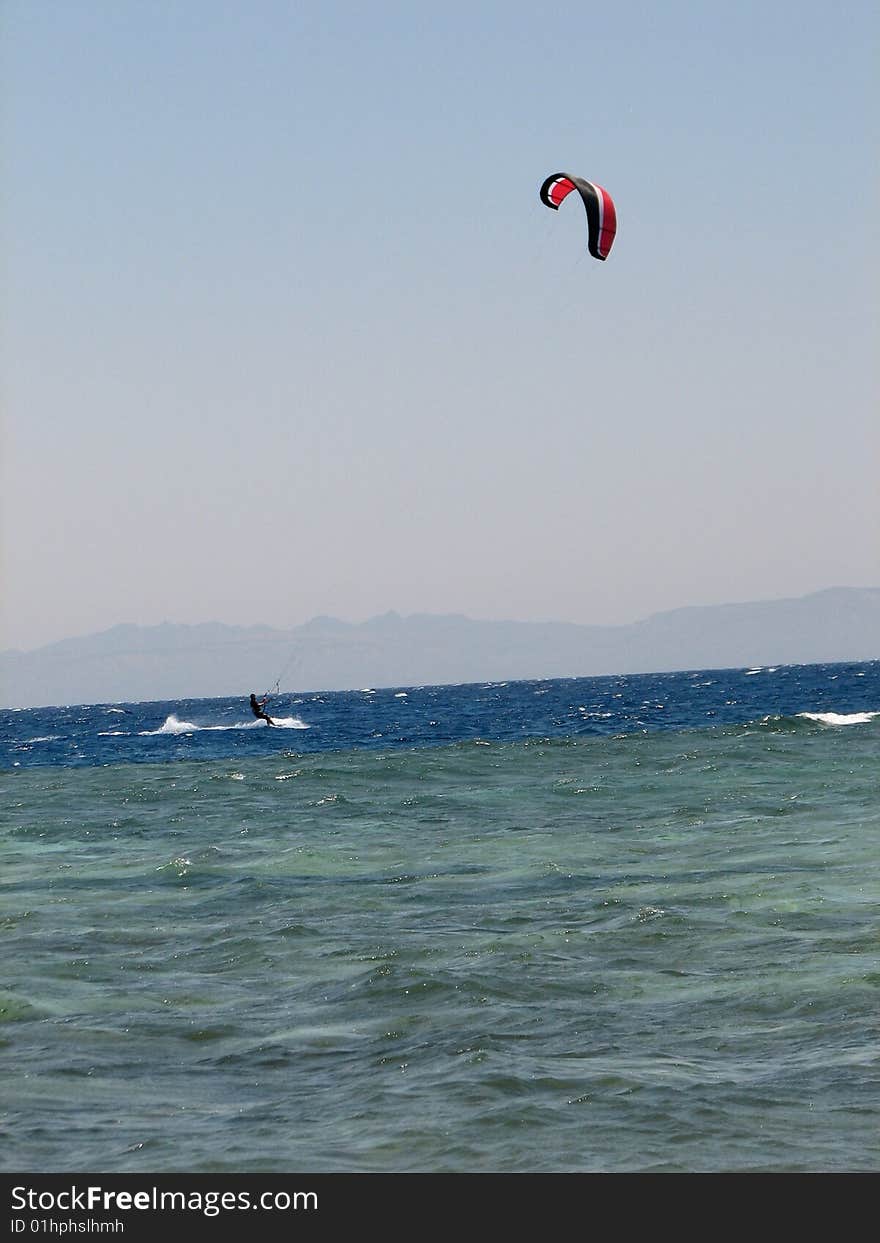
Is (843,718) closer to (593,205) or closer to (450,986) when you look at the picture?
(593,205)

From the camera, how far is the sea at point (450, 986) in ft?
26.7

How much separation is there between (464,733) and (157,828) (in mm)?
34417

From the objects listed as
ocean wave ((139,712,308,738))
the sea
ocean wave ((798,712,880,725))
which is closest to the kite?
the sea

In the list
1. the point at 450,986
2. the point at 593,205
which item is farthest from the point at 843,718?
the point at 450,986

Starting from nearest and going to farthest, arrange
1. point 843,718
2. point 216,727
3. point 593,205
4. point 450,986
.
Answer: point 450,986, point 593,205, point 843,718, point 216,727

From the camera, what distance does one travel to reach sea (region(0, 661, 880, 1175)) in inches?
320

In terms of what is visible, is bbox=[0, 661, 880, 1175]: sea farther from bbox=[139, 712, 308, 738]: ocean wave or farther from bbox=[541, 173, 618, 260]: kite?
bbox=[139, 712, 308, 738]: ocean wave

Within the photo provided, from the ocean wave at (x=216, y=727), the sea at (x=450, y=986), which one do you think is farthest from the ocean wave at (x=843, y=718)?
the ocean wave at (x=216, y=727)

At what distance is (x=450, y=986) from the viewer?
39.4ft

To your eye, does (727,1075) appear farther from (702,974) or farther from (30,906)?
(30,906)

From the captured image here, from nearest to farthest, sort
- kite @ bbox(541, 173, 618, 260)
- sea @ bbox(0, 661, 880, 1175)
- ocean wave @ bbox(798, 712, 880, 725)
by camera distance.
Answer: sea @ bbox(0, 661, 880, 1175) < kite @ bbox(541, 173, 618, 260) < ocean wave @ bbox(798, 712, 880, 725)

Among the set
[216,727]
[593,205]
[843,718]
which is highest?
[593,205]

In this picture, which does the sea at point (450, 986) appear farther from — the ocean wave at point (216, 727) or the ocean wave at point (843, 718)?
the ocean wave at point (216, 727)
